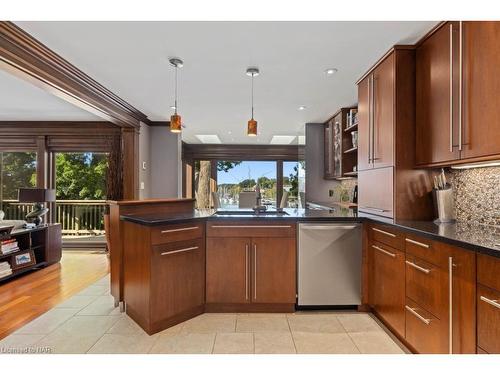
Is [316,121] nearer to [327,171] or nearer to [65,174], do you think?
[327,171]

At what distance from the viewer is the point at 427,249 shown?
5.80 feet

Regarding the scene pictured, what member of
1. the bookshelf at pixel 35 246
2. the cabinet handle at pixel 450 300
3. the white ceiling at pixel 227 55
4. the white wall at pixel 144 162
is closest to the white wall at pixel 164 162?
the white wall at pixel 144 162

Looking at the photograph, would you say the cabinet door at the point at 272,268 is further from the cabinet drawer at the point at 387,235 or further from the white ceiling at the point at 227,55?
the white ceiling at the point at 227,55

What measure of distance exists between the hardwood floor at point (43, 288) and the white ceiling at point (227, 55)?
2.53 metres

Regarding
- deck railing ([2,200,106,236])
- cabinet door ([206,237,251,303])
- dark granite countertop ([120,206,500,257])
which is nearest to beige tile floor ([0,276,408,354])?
cabinet door ([206,237,251,303])

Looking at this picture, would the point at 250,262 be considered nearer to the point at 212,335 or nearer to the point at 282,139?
the point at 212,335

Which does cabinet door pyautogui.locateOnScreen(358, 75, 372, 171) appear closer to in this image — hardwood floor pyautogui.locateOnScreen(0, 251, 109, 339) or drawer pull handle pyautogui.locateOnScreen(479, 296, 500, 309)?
drawer pull handle pyautogui.locateOnScreen(479, 296, 500, 309)

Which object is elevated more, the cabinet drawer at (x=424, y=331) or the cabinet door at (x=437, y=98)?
the cabinet door at (x=437, y=98)

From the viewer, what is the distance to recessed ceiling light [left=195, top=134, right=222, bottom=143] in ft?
22.5

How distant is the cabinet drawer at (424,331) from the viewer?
1615mm

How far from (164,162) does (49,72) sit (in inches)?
113

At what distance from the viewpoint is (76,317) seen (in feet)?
8.54
